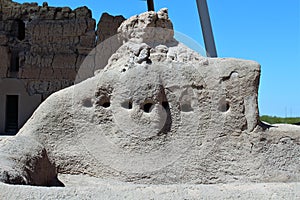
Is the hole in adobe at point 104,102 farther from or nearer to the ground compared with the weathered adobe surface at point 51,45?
nearer to the ground

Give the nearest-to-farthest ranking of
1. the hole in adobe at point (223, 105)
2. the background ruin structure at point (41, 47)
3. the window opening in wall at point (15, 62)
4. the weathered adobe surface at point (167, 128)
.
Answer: the weathered adobe surface at point (167, 128) < the hole in adobe at point (223, 105) < the background ruin structure at point (41, 47) < the window opening in wall at point (15, 62)

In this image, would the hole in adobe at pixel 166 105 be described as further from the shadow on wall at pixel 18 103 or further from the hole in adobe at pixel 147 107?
the shadow on wall at pixel 18 103

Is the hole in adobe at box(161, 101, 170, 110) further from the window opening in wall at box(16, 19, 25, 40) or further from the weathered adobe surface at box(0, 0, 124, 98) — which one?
the window opening in wall at box(16, 19, 25, 40)

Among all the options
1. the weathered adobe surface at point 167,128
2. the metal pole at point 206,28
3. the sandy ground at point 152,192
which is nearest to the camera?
the sandy ground at point 152,192

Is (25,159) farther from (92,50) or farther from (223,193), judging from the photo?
(92,50)

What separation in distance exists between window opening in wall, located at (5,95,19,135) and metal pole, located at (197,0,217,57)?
18.1 ft

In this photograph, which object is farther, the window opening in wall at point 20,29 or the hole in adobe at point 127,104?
the window opening in wall at point 20,29

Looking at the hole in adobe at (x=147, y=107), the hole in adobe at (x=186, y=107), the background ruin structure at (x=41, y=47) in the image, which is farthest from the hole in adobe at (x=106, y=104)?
the background ruin structure at (x=41, y=47)

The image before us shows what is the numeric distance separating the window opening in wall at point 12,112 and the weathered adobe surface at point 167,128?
7.78 metres

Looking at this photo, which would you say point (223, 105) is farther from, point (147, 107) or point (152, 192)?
point (152, 192)

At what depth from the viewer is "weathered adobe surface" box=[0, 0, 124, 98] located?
408 inches

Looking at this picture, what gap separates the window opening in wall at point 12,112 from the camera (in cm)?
1073

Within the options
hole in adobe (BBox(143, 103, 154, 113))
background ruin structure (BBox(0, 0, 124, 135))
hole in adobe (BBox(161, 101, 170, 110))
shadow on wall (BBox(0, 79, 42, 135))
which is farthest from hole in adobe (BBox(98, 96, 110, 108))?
shadow on wall (BBox(0, 79, 42, 135))

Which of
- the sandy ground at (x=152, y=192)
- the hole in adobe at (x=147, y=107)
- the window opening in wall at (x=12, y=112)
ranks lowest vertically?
the window opening in wall at (x=12, y=112)
